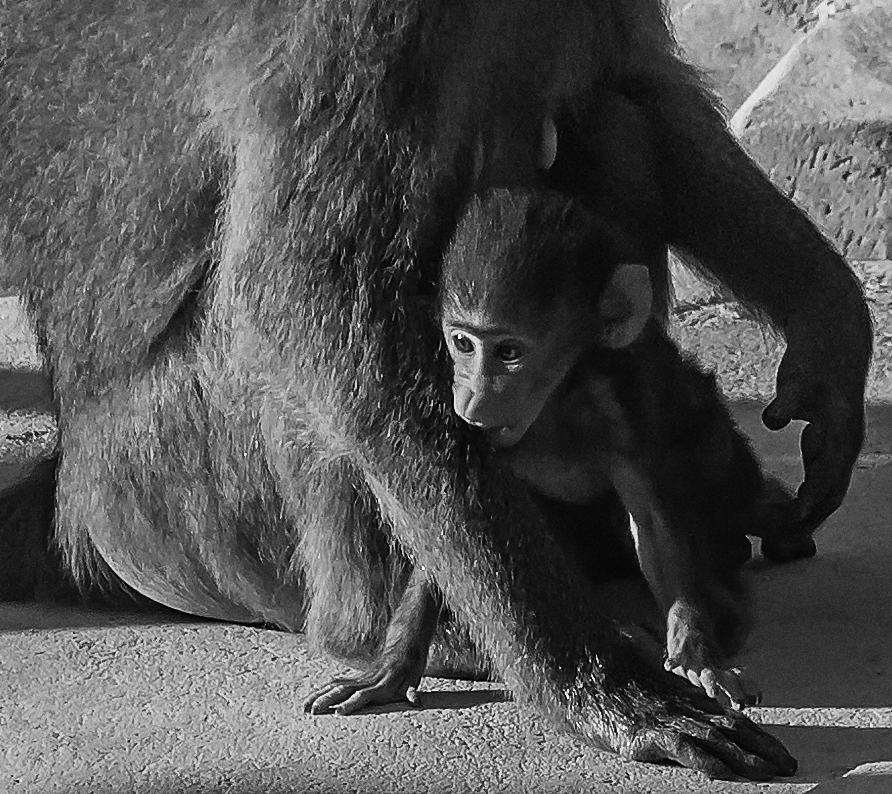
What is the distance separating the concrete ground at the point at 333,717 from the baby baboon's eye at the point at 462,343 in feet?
1.77

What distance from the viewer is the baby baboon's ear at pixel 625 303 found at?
2.72 metres

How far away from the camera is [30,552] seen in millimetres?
3348

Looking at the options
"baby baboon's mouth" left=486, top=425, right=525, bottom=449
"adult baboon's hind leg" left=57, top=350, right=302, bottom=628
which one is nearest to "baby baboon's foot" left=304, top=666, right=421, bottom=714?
"adult baboon's hind leg" left=57, top=350, right=302, bottom=628

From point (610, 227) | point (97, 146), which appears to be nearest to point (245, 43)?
point (97, 146)

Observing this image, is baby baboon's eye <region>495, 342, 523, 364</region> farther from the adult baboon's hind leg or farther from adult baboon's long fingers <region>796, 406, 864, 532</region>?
adult baboon's long fingers <region>796, 406, 864, 532</region>

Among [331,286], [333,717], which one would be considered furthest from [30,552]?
[331,286]

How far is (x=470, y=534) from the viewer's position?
2.62 m

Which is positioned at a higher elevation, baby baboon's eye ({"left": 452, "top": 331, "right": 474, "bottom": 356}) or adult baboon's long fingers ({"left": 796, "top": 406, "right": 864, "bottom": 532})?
baby baboon's eye ({"left": 452, "top": 331, "right": 474, "bottom": 356})

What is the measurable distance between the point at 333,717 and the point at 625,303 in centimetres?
76

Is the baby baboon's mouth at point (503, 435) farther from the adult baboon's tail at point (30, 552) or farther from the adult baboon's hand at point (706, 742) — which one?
the adult baboon's tail at point (30, 552)

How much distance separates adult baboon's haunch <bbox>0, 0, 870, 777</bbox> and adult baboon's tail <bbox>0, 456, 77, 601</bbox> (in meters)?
0.04

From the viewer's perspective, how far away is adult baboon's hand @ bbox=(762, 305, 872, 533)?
3166 millimetres

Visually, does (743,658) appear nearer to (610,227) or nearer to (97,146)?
(610,227)

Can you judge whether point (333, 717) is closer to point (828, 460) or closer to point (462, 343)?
point (462, 343)
